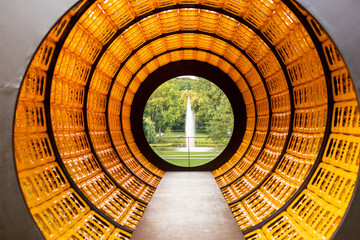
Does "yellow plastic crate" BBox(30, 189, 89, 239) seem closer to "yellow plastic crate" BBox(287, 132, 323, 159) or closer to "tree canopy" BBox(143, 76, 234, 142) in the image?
"yellow plastic crate" BBox(287, 132, 323, 159)

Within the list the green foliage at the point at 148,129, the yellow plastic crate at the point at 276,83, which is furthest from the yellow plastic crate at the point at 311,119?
the green foliage at the point at 148,129

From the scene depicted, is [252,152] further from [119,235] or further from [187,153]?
[187,153]

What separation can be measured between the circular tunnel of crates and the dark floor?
0.67m

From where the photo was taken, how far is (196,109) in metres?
38.2

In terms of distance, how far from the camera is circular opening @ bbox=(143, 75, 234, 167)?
32.1 meters

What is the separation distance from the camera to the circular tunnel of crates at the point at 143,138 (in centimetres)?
435

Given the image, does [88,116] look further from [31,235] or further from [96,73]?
[31,235]

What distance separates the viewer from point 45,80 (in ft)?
17.5

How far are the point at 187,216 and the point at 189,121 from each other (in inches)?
1271

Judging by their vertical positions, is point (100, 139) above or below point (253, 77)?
below

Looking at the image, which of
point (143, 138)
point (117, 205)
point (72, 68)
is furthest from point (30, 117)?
point (143, 138)

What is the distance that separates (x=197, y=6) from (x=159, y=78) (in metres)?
5.52

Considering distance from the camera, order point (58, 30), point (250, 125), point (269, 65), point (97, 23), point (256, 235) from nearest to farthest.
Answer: point (58, 30) < point (256, 235) < point (97, 23) < point (269, 65) < point (250, 125)

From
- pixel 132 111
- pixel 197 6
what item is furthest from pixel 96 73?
pixel 132 111
